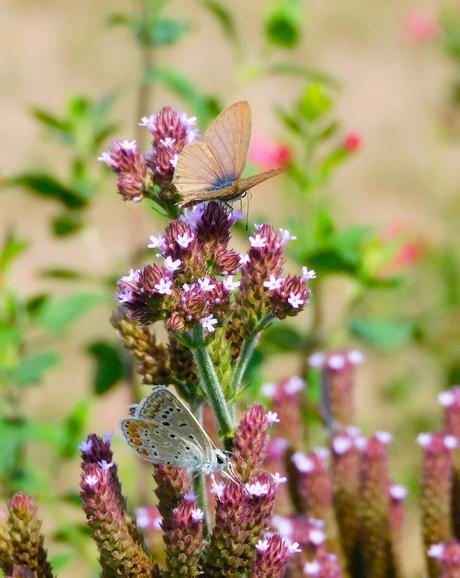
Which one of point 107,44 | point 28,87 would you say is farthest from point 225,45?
point 28,87

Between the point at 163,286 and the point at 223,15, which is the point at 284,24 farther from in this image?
the point at 163,286

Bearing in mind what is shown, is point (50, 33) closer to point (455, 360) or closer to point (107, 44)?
point (107, 44)

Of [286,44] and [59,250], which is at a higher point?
[59,250]

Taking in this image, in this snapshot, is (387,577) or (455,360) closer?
(387,577)

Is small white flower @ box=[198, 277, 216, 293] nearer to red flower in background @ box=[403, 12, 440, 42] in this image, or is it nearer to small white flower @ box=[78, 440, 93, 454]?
small white flower @ box=[78, 440, 93, 454]

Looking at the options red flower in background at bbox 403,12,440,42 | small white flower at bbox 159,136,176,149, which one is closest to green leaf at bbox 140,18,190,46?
small white flower at bbox 159,136,176,149

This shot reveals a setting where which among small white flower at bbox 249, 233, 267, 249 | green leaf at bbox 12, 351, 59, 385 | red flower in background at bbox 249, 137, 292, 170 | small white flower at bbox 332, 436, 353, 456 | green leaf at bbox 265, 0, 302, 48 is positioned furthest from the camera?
red flower in background at bbox 249, 137, 292, 170
